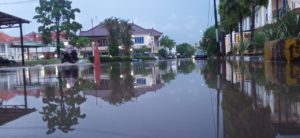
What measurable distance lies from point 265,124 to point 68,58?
179 ft

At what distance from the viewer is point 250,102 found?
28.8 feet

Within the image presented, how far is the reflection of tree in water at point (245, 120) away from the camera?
5.75 m

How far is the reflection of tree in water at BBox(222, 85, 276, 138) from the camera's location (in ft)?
18.9

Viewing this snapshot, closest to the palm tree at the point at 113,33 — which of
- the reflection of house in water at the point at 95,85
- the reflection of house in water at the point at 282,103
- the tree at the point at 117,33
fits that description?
the tree at the point at 117,33

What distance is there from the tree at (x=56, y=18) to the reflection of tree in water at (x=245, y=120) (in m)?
59.9

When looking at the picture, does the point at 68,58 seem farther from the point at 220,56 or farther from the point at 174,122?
the point at 174,122

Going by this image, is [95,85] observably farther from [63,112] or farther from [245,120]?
[245,120]

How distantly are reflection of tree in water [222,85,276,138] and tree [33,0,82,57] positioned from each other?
59948mm

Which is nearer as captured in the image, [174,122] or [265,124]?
[265,124]

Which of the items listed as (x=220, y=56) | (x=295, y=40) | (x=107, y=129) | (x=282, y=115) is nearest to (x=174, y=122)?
(x=107, y=129)

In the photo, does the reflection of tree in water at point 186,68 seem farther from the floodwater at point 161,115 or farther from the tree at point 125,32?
the tree at point 125,32

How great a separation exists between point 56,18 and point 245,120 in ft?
207

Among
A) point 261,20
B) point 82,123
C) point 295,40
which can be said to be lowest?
point 82,123

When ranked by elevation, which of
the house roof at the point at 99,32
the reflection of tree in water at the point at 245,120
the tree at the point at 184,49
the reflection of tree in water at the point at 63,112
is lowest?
the reflection of tree in water at the point at 63,112
